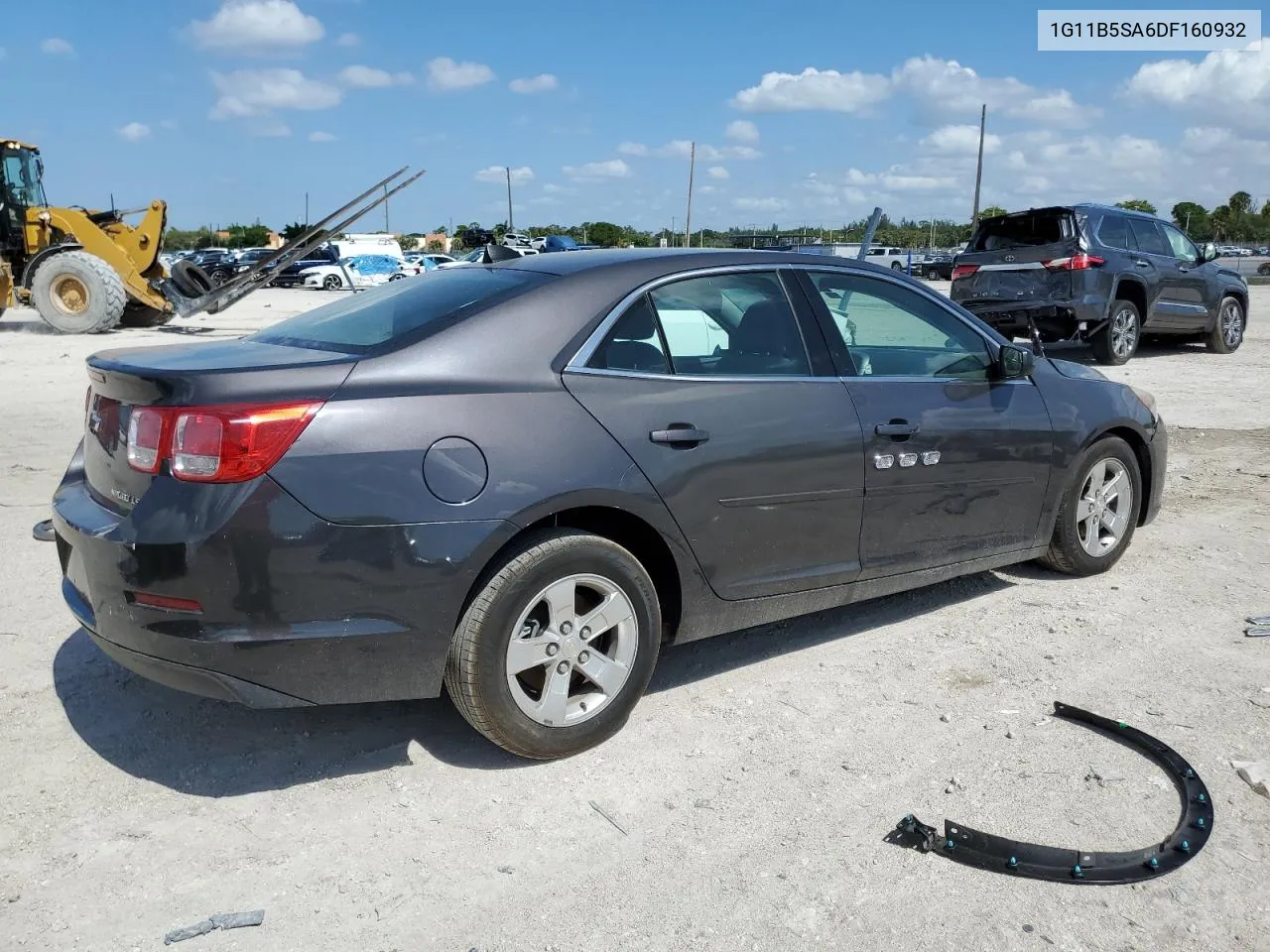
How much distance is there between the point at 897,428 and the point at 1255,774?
1.63 meters

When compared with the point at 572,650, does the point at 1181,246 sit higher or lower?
higher

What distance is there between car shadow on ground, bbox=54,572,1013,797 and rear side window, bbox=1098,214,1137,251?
10342mm

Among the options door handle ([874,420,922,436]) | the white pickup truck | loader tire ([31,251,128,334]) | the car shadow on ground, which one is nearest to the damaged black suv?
door handle ([874,420,922,436])

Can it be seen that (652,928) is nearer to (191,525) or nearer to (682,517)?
(682,517)

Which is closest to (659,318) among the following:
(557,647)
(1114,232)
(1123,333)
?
(557,647)

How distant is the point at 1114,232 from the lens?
12797mm

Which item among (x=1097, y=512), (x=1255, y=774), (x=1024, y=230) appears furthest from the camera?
(x=1024, y=230)

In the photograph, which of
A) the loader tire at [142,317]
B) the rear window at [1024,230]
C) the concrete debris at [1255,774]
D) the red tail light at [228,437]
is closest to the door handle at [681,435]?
the red tail light at [228,437]

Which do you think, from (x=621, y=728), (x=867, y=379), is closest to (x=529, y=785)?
(x=621, y=728)

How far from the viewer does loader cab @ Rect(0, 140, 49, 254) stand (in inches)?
722

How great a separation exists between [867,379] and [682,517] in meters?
1.08

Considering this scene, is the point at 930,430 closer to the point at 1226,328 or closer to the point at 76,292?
the point at 1226,328

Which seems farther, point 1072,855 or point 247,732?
point 247,732

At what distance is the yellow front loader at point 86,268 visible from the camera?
1711 cm
